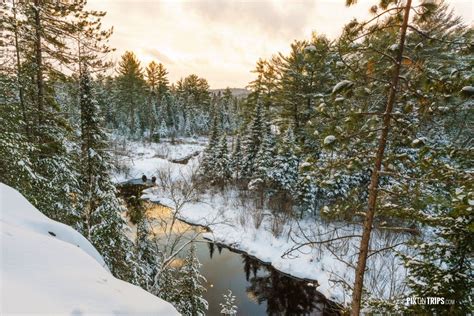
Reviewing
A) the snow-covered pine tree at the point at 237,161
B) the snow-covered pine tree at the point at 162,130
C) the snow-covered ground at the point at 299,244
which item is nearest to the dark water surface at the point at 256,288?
the snow-covered ground at the point at 299,244

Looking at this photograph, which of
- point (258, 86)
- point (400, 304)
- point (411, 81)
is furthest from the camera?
point (258, 86)

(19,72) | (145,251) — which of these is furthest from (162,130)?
(19,72)

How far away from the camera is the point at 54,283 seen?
8.50 feet

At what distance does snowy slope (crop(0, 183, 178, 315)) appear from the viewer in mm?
2199

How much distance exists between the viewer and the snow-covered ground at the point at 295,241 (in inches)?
420

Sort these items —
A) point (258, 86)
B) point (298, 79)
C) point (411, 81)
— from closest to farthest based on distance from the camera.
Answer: point (411, 81), point (298, 79), point (258, 86)

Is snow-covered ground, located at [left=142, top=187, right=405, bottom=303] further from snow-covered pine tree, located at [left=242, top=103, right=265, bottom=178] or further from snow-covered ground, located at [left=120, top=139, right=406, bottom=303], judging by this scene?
snow-covered pine tree, located at [left=242, top=103, right=265, bottom=178]

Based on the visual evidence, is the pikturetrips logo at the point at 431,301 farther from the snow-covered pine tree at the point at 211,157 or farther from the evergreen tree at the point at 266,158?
the snow-covered pine tree at the point at 211,157

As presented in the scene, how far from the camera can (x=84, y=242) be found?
4879mm

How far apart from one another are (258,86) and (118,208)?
79.6ft

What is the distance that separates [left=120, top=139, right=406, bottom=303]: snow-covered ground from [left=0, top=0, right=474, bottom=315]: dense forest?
35.1 inches

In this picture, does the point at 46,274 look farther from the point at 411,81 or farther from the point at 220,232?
the point at 220,232

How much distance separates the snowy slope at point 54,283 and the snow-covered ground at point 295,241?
5.57 meters

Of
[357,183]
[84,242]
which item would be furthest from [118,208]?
[357,183]
